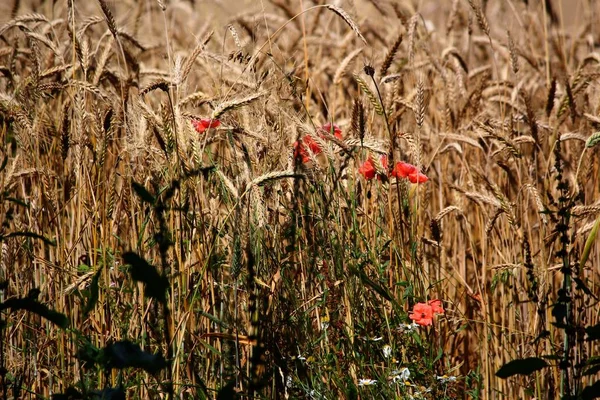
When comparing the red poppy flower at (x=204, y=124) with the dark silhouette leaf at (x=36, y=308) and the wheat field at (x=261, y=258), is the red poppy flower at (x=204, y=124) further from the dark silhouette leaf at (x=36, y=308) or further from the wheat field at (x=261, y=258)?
the dark silhouette leaf at (x=36, y=308)

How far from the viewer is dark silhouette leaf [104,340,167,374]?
52.3 inches

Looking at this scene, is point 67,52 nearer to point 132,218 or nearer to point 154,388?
point 132,218

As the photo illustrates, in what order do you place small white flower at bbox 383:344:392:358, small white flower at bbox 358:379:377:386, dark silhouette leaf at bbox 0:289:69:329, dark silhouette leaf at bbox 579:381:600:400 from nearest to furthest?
dark silhouette leaf at bbox 0:289:69:329 < dark silhouette leaf at bbox 579:381:600:400 < small white flower at bbox 358:379:377:386 < small white flower at bbox 383:344:392:358

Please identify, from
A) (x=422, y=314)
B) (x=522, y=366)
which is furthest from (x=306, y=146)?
(x=522, y=366)

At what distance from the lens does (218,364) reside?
216 cm

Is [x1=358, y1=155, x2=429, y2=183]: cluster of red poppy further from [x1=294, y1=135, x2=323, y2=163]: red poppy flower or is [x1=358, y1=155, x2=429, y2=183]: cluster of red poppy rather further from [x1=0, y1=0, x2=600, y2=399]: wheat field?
[x1=294, y1=135, x2=323, y2=163]: red poppy flower

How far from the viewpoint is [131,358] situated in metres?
1.34

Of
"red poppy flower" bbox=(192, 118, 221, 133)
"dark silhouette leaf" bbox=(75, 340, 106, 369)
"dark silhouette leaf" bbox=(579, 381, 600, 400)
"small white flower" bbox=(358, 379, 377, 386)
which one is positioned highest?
"red poppy flower" bbox=(192, 118, 221, 133)

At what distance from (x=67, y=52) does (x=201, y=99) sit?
0.96 metres

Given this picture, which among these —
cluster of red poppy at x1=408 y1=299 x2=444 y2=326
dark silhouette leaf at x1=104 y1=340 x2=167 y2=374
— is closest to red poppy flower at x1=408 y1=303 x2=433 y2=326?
cluster of red poppy at x1=408 y1=299 x2=444 y2=326

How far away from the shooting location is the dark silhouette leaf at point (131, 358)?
52.3 inches

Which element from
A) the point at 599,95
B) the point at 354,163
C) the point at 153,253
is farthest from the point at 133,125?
the point at 599,95

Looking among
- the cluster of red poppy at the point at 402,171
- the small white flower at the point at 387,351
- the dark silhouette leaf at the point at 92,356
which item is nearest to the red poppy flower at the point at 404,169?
the cluster of red poppy at the point at 402,171

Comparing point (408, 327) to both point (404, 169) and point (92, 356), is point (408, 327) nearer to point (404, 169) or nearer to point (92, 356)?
point (404, 169)
